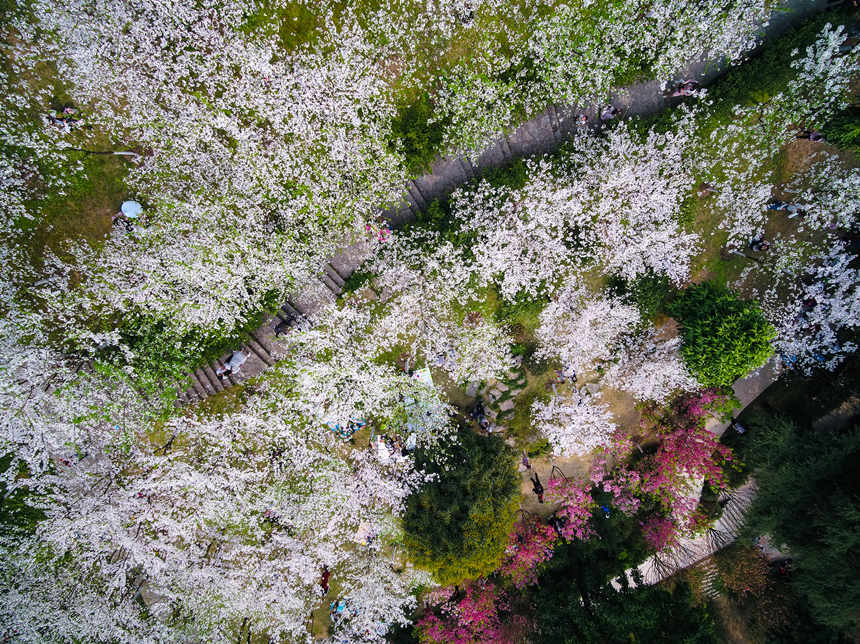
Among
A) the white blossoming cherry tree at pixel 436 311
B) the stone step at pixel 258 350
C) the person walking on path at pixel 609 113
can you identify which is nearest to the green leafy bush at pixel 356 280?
the white blossoming cherry tree at pixel 436 311

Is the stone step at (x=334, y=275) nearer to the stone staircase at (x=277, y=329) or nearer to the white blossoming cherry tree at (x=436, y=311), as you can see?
the stone staircase at (x=277, y=329)

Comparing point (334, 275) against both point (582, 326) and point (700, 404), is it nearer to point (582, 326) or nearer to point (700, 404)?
point (582, 326)

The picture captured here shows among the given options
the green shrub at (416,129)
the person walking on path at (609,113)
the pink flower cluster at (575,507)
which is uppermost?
the green shrub at (416,129)

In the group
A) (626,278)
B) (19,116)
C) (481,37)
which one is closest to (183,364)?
(19,116)

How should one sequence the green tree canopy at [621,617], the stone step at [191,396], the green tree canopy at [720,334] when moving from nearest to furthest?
1. the green tree canopy at [720,334]
2. the stone step at [191,396]
3. the green tree canopy at [621,617]

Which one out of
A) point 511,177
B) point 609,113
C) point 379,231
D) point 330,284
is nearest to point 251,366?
point 330,284

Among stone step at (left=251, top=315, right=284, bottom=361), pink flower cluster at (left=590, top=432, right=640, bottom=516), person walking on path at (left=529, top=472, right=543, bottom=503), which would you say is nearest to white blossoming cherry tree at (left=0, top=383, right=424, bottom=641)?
stone step at (left=251, top=315, right=284, bottom=361)
